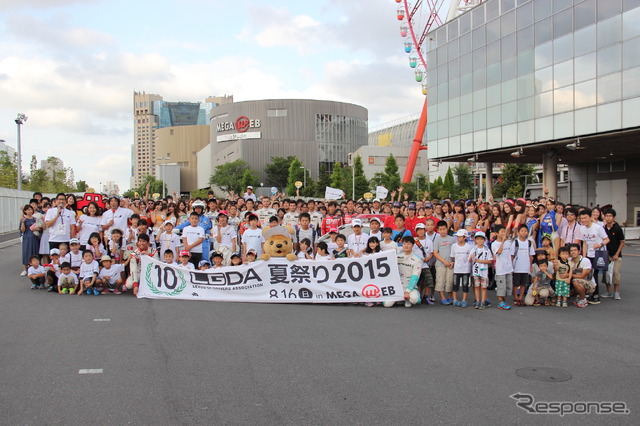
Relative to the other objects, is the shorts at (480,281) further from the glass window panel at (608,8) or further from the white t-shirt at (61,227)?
the glass window panel at (608,8)

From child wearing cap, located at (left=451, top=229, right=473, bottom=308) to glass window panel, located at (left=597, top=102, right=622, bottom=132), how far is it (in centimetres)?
2079

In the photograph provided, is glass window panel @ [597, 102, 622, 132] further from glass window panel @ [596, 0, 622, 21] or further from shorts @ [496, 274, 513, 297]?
shorts @ [496, 274, 513, 297]

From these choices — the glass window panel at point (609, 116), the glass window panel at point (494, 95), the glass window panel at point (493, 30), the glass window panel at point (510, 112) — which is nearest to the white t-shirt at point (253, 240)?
the glass window panel at point (609, 116)

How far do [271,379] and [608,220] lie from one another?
8.31 metres

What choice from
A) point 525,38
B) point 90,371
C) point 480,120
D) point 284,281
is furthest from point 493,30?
point 90,371

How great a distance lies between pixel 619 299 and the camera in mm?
10180

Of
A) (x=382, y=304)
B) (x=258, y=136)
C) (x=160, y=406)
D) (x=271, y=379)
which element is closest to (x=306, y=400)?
(x=271, y=379)

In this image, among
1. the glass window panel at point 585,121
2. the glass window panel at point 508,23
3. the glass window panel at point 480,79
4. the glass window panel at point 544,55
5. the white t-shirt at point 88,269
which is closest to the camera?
the white t-shirt at point 88,269

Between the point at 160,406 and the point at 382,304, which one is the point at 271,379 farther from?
the point at 382,304

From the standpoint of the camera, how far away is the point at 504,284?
31.3 feet

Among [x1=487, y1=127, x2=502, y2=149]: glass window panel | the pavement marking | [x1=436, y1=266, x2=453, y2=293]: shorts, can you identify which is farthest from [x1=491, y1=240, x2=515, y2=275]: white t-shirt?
[x1=487, y1=127, x2=502, y2=149]: glass window panel

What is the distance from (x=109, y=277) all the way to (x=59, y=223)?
209cm

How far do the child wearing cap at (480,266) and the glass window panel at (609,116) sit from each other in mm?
20769

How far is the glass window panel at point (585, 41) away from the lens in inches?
1049
